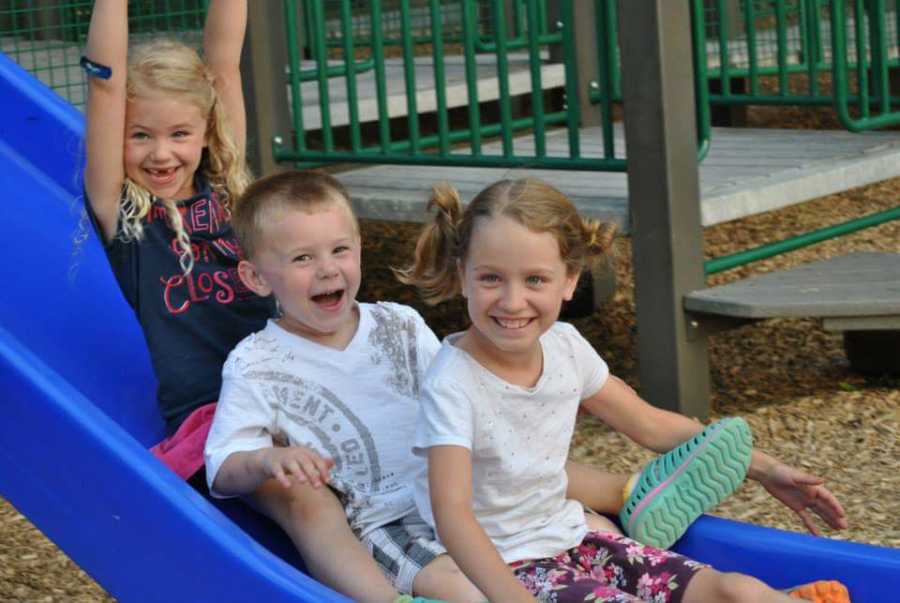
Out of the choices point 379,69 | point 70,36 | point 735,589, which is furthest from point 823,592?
point 70,36

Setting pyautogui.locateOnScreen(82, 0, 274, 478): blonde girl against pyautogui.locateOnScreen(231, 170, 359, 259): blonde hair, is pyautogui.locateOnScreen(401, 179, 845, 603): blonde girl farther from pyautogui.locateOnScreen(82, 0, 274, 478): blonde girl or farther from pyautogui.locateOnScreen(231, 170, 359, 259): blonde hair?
pyautogui.locateOnScreen(82, 0, 274, 478): blonde girl

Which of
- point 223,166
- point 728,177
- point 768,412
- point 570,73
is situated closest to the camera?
point 223,166

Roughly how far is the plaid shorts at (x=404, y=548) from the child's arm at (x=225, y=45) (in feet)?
3.14

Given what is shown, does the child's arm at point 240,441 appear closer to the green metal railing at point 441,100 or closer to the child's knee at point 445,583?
the child's knee at point 445,583

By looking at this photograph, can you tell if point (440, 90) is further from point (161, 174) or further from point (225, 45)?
point (161, 174)

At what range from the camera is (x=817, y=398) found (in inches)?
177

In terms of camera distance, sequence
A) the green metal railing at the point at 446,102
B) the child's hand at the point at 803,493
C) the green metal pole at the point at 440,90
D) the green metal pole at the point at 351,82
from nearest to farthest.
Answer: the child's hand at the point at 803,493 < the green metal railing at the point at 446,102 < the green metal pole at the point at 440,90 < the green metal pole at the point at 351,82

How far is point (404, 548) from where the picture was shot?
2574 mm

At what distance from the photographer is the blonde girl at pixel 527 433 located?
7.80 ft

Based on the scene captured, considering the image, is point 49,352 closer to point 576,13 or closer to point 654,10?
point 654,10

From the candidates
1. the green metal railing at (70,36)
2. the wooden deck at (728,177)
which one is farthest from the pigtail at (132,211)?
the green metal railing at (70,36)

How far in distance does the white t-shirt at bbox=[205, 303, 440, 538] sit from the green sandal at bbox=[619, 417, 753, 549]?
1.32 ft

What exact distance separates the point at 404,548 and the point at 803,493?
26.7 inches

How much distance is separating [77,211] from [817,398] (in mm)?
2181
